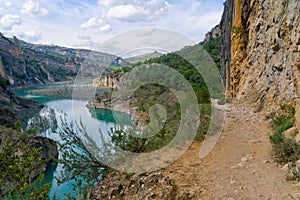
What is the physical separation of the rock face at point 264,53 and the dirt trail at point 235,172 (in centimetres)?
101

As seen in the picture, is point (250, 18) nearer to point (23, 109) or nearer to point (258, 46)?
point (258, 46)

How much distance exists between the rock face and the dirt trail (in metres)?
1.01

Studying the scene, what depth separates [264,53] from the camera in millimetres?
8867

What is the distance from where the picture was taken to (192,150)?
4887 mm

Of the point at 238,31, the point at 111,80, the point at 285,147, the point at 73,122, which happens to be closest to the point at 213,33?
the point at 111,80

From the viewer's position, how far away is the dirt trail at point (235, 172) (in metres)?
3.23

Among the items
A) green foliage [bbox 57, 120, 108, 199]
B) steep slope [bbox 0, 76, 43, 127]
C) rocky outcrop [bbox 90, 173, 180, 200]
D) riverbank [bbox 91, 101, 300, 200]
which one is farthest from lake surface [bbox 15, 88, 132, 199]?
steep slope [bbox 0, 76, 43, 127]

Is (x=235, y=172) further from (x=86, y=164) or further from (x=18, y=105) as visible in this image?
(x=18, y=105)

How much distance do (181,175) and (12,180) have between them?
298 cm

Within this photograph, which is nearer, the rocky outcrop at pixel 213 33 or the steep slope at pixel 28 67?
the rocky outcrop at pixel 213 33

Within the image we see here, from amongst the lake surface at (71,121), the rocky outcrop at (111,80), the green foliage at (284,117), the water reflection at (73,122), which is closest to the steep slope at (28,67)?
the lake surface at (71,121)

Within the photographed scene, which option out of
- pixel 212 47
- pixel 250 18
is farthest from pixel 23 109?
pixel 250 18

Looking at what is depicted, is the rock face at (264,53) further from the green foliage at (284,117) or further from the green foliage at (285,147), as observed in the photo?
the green foliage at (285,147)

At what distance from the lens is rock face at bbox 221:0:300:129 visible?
5.75m
